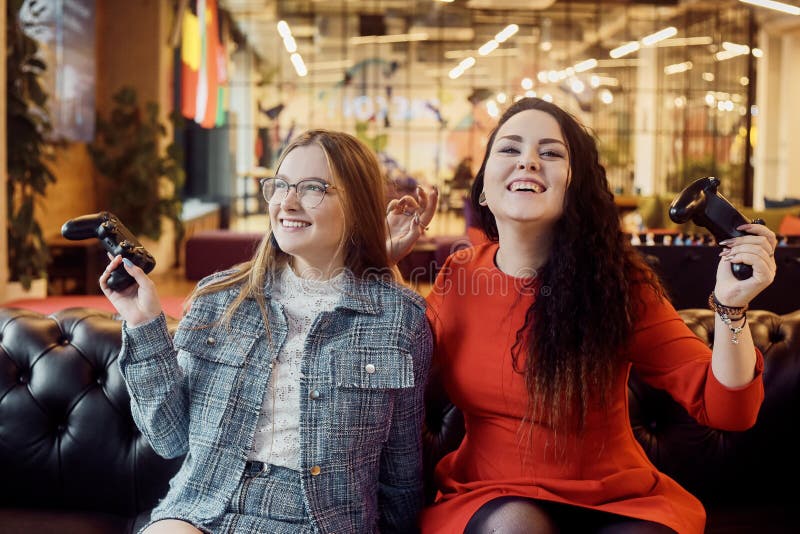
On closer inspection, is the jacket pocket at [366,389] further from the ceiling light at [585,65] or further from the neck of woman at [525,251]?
the ceiling light at [585,65]

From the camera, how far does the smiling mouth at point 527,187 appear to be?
5.57 feet

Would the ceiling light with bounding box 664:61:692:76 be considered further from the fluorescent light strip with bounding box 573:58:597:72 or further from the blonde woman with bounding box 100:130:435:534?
the blonde woman with bounding box 100:130:435:534

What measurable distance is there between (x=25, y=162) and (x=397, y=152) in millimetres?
8114

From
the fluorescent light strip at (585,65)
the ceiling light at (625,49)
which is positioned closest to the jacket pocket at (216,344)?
the ceiling light at (625,49)

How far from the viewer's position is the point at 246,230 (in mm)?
12766

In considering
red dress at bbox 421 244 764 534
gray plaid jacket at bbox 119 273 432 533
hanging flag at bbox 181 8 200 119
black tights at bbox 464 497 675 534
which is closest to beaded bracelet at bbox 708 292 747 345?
red dress at bbox 421 244 764 534

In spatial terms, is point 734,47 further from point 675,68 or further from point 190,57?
point 190,57

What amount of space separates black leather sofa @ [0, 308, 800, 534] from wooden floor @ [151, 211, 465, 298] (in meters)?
6.10

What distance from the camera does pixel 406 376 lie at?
5.66 ft

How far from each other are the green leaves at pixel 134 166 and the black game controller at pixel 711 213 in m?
7.72

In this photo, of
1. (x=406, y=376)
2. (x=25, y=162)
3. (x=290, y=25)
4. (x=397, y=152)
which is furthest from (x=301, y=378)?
(x=290, y=25)

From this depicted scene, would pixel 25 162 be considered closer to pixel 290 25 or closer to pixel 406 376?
pixel 406 376

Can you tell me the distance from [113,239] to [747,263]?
3.65ft

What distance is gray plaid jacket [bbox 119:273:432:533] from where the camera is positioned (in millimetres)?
1666
